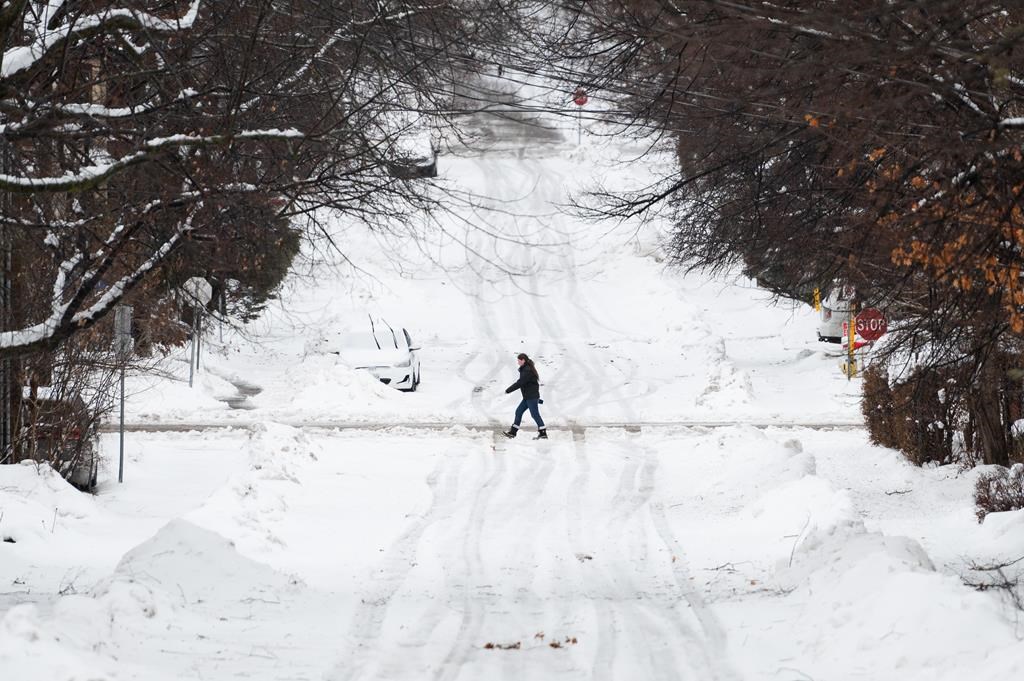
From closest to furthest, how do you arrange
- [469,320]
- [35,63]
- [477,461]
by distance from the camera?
[35,63] → [477,461] → [469,320]

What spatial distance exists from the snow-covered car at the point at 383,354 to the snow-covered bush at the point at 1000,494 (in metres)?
16.6

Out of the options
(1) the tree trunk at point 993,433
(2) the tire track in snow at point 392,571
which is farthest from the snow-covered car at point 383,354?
(1) the tree trunk at point 993,433

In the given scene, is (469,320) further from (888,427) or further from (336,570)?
(336,570)

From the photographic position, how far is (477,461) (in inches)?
708

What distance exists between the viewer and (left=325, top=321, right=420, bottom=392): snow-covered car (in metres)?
28.0

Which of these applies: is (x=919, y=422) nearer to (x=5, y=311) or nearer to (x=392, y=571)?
(x=392, y=571)

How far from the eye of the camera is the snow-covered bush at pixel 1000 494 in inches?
500

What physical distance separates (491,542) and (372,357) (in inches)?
652

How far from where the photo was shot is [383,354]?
28.7m

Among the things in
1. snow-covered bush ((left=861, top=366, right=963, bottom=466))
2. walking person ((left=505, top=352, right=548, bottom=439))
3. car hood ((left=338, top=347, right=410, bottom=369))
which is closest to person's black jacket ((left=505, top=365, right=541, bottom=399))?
walking person ((left=505, top=352, right=548, bottom=439))

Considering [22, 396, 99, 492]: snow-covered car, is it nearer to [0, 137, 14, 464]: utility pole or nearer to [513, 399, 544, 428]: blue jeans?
[0, 137, 14, 464]: utility pole

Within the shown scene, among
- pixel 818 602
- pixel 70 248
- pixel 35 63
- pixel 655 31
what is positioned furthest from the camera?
pixel 70 248

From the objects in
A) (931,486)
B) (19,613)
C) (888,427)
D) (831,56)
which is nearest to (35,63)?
(19,613)

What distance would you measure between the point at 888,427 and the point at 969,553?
723 centimetres
